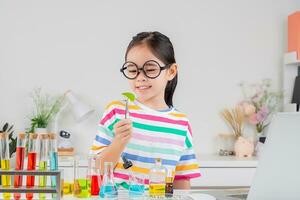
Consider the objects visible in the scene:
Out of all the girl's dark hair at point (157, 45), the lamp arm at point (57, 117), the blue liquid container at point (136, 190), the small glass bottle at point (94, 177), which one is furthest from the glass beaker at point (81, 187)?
the lamp arm at point (57, 117)

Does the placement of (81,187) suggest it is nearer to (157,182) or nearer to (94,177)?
(94,177)

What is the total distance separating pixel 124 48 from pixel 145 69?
224cm

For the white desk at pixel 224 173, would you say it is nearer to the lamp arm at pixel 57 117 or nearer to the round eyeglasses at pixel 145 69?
the lamp arm at pixel 57 117

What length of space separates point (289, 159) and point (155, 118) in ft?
2.20

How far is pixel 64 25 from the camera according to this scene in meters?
3.94

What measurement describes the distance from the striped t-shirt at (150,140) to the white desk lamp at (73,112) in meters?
1.99

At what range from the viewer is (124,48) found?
398 cm

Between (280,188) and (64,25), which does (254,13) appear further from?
(280,188)

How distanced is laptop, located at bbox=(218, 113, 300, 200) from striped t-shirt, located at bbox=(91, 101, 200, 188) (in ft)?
1.69

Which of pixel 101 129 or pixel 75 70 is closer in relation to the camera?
pixel 101 129

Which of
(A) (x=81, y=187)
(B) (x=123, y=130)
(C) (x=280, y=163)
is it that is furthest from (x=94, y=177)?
(C) (x=280, y=163)

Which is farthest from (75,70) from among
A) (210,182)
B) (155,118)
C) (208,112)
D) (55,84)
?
(155,118)

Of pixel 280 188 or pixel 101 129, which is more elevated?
pixel 101 129

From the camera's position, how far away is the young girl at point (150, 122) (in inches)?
69.1
